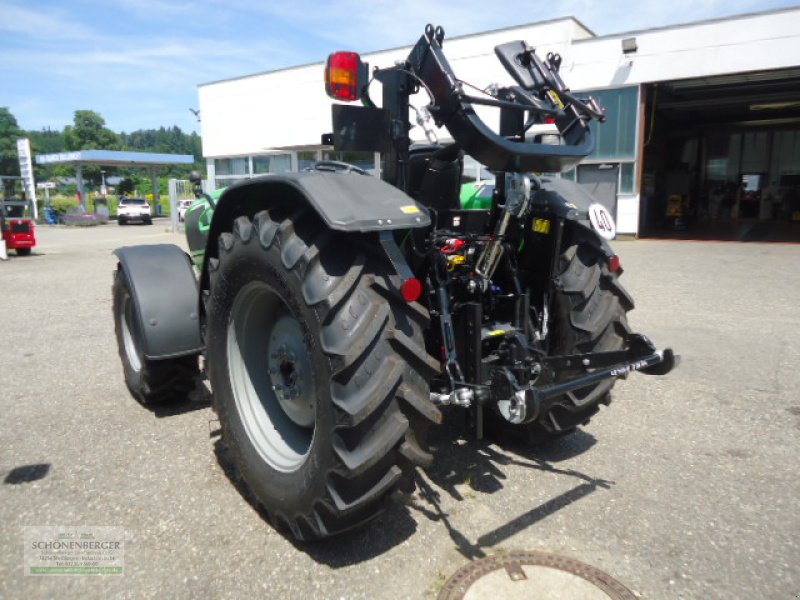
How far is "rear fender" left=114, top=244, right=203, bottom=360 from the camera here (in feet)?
11.7

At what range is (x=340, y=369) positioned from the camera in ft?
6.99

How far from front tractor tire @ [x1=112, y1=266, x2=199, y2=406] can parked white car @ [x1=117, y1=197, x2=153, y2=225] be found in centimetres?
3065

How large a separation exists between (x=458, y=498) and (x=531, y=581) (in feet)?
2.24

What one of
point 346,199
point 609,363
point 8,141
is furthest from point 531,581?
point 8,141

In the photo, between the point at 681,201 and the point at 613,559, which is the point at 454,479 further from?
the point at 681,201

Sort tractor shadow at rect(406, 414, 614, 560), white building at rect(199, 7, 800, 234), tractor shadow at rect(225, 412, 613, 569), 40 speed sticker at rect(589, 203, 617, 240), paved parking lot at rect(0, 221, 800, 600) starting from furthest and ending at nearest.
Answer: white building at rect(199, 7, 800, 234), 40 speed sticker at rect(589, 203, 617, 240), tractor shadow at rect(406, 414, 614, 560), tractor shadow at rect(225, 412, 613, 569), paved parking lot at rect(0, 221, 800, 600)

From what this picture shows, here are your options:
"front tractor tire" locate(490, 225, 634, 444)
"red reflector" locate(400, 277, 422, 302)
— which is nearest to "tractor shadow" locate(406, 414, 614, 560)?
"front tractor tire" locate(490, 225, 634, 444)

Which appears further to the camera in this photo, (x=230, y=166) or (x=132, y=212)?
(x=132, y=212)

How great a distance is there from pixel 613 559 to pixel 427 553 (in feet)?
2.65

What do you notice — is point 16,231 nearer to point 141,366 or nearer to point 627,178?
point 141,366

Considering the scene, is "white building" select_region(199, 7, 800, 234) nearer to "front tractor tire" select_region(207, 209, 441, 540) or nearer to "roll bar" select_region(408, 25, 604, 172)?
"roll bar" select_region(408, 25, 604, 172)

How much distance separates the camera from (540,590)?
7.47 ft

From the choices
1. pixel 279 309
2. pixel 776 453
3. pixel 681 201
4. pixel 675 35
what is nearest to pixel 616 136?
pixel 675 35

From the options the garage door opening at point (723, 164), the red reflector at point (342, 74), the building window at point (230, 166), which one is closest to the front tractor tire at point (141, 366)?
the red reflector at point (342, 74)
